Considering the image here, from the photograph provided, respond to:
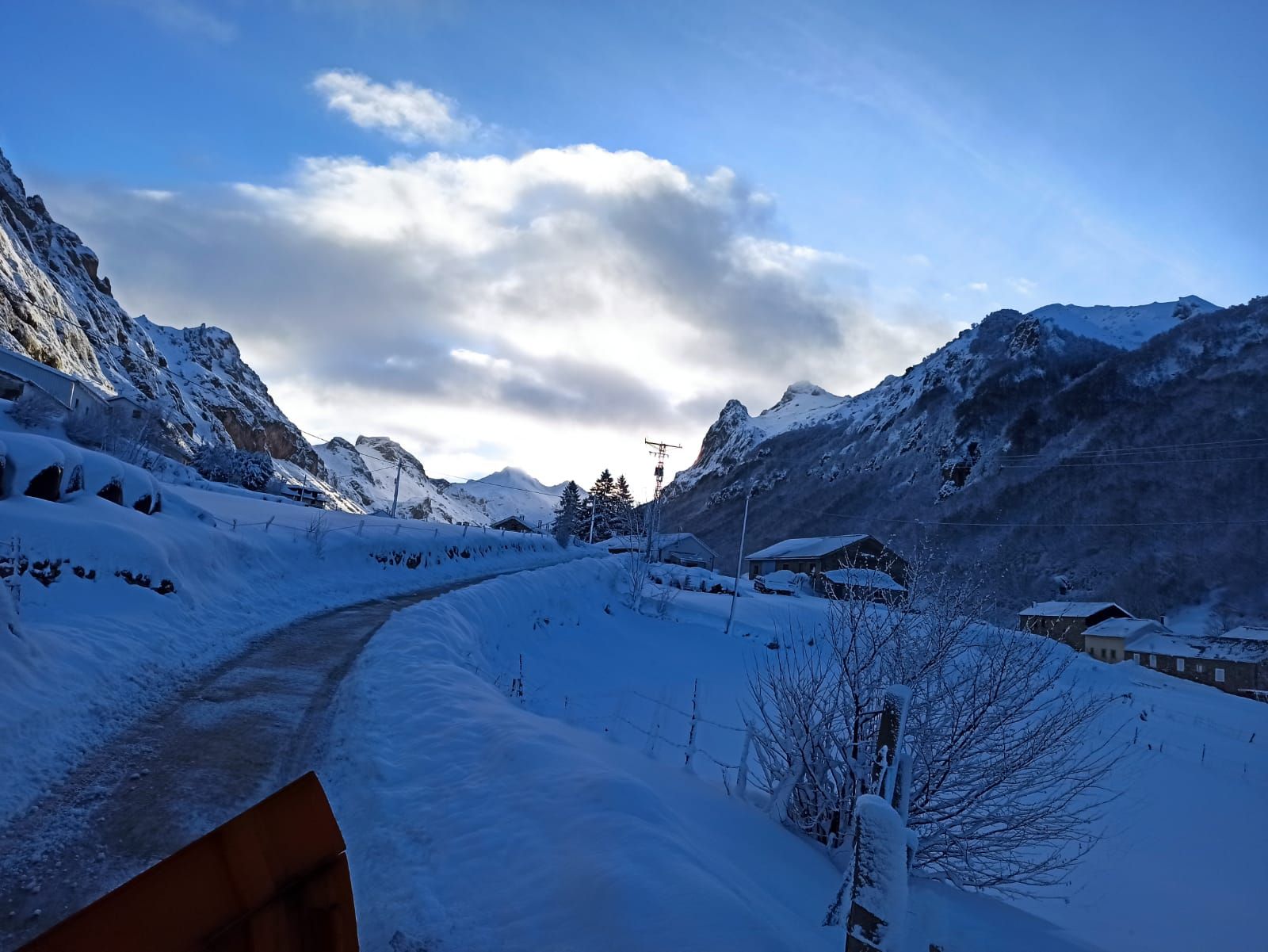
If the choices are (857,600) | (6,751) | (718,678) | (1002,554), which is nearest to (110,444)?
(718,678)

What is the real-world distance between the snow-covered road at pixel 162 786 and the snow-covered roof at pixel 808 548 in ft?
200

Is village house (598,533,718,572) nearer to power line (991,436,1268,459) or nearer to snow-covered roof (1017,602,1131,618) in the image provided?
snow-covered roof (1017,602,1131,618)

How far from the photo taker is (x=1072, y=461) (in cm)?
9438

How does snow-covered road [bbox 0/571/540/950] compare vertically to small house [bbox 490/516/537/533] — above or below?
below

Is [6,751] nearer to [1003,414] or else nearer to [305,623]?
[305,623]

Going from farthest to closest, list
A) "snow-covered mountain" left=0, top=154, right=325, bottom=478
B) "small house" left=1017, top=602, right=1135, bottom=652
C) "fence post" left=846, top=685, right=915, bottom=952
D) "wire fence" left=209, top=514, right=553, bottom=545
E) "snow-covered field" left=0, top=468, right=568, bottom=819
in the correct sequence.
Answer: "snow-covered mountain" left=0, top=154, right=325, bottom=478
"small house" left=1017, top=602, right=1135, bottom=652
"wire fence" left=209, top=514, right=553, bottom=545
"snow-covered field" left=0, top=468, right=568, bottom=819
"fence post" left=846, top=685, right=915, bottom=952

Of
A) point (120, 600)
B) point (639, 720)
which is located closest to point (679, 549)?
point (639, 720)

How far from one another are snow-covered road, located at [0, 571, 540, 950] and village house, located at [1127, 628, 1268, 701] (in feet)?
201

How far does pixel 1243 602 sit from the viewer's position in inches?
2525

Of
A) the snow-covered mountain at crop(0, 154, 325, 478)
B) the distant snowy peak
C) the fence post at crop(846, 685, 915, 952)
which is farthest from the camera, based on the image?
the distant snowy peak

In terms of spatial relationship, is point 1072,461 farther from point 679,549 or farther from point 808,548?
point 679,549

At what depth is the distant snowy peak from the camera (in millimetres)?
115531

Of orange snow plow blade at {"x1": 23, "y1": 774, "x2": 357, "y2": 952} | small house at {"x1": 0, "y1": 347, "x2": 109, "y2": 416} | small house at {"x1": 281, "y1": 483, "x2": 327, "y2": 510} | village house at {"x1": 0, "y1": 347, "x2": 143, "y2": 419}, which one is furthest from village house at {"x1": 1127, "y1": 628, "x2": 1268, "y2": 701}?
small house at {"x1": 0, "y1": 347, "x2": 109, "y2": 416}

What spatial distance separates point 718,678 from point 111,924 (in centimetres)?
2773
